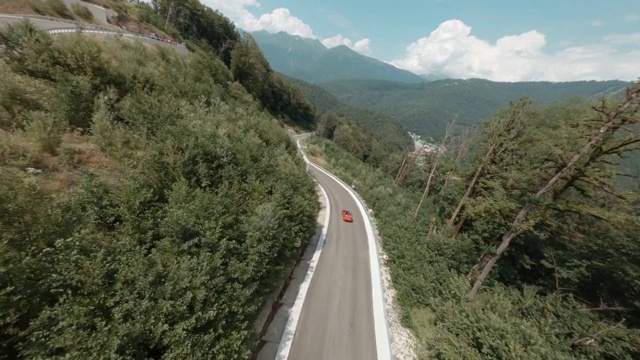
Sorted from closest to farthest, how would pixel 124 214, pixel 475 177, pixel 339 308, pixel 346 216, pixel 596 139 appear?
pixel 124 214, pixel 596 139, pixel 339 308, pixel 475 177, pixel 346 216

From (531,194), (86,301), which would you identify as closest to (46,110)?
(86,301)

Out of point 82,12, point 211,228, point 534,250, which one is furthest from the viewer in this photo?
point 82,12

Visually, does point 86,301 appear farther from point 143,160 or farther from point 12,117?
point 12,117

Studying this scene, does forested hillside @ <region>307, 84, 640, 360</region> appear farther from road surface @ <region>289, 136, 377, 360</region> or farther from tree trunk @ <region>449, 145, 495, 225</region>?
road surface @ <region>289, 136, 377, 360</region>

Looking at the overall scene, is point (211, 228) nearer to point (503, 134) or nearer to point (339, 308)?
point (339, 308)

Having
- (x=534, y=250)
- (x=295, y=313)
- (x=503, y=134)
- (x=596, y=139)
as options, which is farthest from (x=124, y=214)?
(x=534, y=250)

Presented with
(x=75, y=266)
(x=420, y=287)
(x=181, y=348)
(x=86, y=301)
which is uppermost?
(x=75, y=266)
